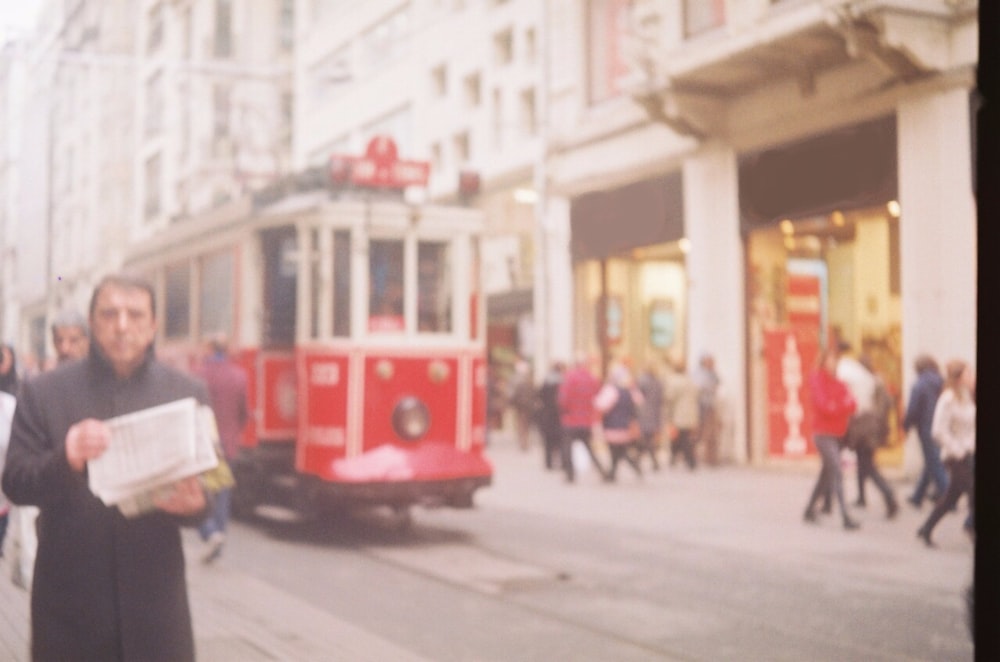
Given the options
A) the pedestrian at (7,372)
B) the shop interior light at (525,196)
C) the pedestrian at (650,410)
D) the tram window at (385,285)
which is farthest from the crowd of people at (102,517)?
the shop interior light at (525,196)

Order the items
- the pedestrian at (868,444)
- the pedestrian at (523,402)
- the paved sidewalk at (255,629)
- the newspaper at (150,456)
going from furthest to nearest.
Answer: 1. the pedestrian at (523,402)
2. the pedestrian at (868,444)
3. the paved sidewalk at (255,629)
4. the newspaper at (150,456)

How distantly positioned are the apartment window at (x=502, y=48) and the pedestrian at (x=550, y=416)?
9.42 m

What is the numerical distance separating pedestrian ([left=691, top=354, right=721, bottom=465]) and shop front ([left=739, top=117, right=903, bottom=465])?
0.62m

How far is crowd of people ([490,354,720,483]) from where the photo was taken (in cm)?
1673

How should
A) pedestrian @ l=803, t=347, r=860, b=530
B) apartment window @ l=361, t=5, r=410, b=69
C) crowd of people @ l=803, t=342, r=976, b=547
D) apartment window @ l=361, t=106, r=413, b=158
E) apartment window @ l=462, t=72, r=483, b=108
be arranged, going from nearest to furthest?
crowd of people @ l=803, t=342, r=976, b=547 < pedestrian @ l=803, t=347, r=860, b=530 < apartment window @ l=361, t=5, r=410, b=69 < apartment window @ l=462, t=72, r=483, b=108 < apartment window @ l=361, t=106, r=413, b=158

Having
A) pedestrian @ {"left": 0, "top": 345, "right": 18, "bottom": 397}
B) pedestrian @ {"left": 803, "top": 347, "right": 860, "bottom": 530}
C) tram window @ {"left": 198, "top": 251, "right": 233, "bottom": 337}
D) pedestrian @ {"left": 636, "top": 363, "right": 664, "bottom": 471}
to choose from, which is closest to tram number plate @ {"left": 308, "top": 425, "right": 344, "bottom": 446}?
tram window @ {"left": 198, "top": 251, "right": 233, "bottom": 337}

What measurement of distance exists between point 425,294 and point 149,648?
7.98m

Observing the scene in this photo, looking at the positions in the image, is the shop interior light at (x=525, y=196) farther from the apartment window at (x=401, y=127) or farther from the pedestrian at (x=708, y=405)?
the pedestrian at (x=708, y=405)

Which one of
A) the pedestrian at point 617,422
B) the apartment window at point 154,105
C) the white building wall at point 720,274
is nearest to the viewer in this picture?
the apartment window at point 154,105

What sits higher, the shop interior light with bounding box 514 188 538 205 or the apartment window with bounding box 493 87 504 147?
the apartment window with bounding box 493 87 504 147

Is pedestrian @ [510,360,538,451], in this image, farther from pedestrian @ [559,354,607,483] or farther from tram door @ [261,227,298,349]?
tram door @ [261,227,298,349]

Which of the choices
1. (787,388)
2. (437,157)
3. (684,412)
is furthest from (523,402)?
(437,157)

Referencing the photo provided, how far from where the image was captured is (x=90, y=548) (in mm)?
3369

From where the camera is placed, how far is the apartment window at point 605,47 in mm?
21438
